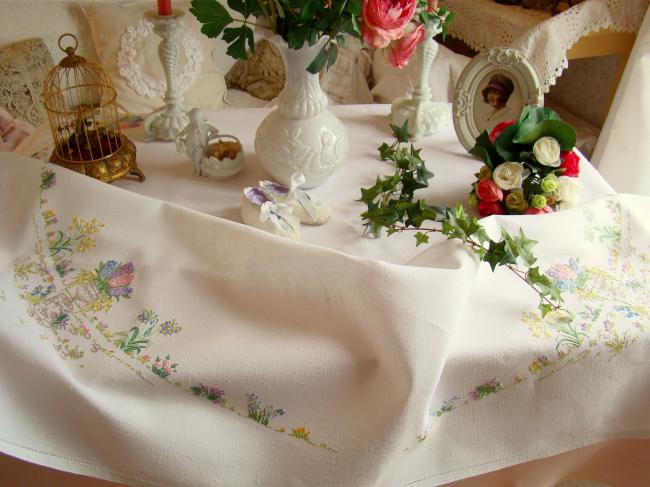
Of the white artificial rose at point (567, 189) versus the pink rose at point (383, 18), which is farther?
the white artificial rose at point (567, 189)

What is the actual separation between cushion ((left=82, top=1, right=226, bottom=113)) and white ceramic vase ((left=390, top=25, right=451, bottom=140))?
113 cm

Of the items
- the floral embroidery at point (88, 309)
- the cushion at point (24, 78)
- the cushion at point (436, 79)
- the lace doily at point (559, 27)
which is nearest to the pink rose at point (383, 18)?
the floral embroidery at point (88, 309)

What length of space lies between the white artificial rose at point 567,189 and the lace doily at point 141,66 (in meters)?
1.51

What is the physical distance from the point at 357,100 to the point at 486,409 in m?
1.81

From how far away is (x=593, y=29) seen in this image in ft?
6.65

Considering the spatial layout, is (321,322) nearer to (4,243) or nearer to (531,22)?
(4,243)

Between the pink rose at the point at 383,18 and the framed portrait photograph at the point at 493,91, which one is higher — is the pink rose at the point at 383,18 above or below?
above

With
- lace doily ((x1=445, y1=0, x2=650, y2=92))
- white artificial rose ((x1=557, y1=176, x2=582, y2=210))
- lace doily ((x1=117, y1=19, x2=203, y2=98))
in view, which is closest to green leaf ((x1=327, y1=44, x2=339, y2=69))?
white artificial rose ((x1=557, y1=176, x2=582, y2=210))

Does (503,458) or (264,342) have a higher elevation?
(264,342)

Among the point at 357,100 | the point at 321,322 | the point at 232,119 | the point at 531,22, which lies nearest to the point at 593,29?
the point at 531,22

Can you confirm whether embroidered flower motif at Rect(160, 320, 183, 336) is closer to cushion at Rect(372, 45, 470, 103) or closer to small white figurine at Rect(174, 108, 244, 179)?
small white figurine at Rect(174, 108, 244, 179)

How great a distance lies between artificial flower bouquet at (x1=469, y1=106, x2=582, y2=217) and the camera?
1062 millimetres

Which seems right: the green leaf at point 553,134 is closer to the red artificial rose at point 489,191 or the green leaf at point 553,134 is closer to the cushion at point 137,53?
the red artificial rose at point 489,191

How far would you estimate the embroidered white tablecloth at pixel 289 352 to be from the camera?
0.79 meters
